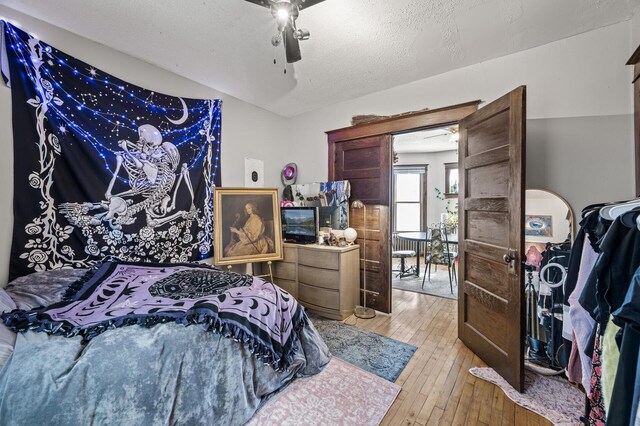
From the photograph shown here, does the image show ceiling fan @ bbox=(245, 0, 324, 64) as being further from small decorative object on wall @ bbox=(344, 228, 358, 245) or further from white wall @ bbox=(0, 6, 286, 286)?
small decorative object on wall @ bbox=(344, 228, 358, 245)

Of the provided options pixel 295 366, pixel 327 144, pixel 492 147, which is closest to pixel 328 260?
pixel 295 366

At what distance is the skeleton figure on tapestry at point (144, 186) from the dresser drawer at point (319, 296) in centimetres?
165

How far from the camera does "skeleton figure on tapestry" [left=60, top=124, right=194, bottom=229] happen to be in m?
2.21

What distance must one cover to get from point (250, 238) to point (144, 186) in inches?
47.0

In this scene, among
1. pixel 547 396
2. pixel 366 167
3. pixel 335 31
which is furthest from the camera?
pixel 366 167

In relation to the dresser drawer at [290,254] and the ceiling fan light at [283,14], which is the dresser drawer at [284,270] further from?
the ceiling fan light at [283,14]

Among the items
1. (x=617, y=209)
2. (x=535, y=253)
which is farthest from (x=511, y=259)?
(x=617, y=209)

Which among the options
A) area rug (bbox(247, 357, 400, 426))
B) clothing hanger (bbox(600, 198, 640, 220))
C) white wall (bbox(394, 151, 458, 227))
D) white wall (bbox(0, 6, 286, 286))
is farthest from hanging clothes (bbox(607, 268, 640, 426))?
white wall (bbox(394, 151, 458, 227))

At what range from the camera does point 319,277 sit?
3057mm

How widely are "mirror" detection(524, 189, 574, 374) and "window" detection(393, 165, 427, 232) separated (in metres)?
3.94

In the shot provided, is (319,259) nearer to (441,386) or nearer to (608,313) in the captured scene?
(441,386)

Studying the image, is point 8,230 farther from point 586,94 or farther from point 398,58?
point 586,94

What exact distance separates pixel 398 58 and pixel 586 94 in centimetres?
152

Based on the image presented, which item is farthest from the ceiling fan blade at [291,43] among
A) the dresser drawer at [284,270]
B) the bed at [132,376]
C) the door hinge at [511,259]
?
the dresser drawer at [284,270]
